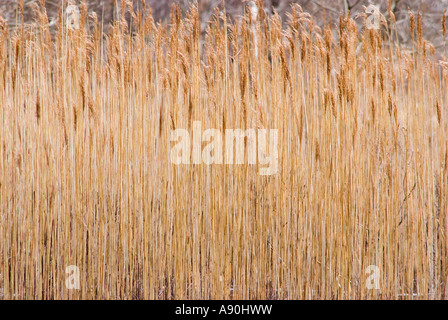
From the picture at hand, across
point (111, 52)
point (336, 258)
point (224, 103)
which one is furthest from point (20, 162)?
point (336, 258)

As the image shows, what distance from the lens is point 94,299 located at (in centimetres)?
169

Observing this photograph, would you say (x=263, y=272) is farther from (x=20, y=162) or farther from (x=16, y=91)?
(x=16, y=91)

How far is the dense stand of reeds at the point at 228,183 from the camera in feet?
5.39

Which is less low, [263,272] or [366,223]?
[366,223]

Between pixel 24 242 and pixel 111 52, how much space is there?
804 mm

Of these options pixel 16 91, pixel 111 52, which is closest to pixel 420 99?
pixel 111 52

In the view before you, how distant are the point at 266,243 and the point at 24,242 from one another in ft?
3.03

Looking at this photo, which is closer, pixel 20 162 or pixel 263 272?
pixel 263 272

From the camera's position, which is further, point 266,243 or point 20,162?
point 20,162

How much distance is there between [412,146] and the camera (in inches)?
67.2

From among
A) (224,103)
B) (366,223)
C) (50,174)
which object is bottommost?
(366,223)

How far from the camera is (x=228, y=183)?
5.40 feet

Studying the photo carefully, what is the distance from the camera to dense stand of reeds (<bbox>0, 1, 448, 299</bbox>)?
164 cm

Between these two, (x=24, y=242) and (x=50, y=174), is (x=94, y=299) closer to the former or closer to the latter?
(x=24, y=242)
